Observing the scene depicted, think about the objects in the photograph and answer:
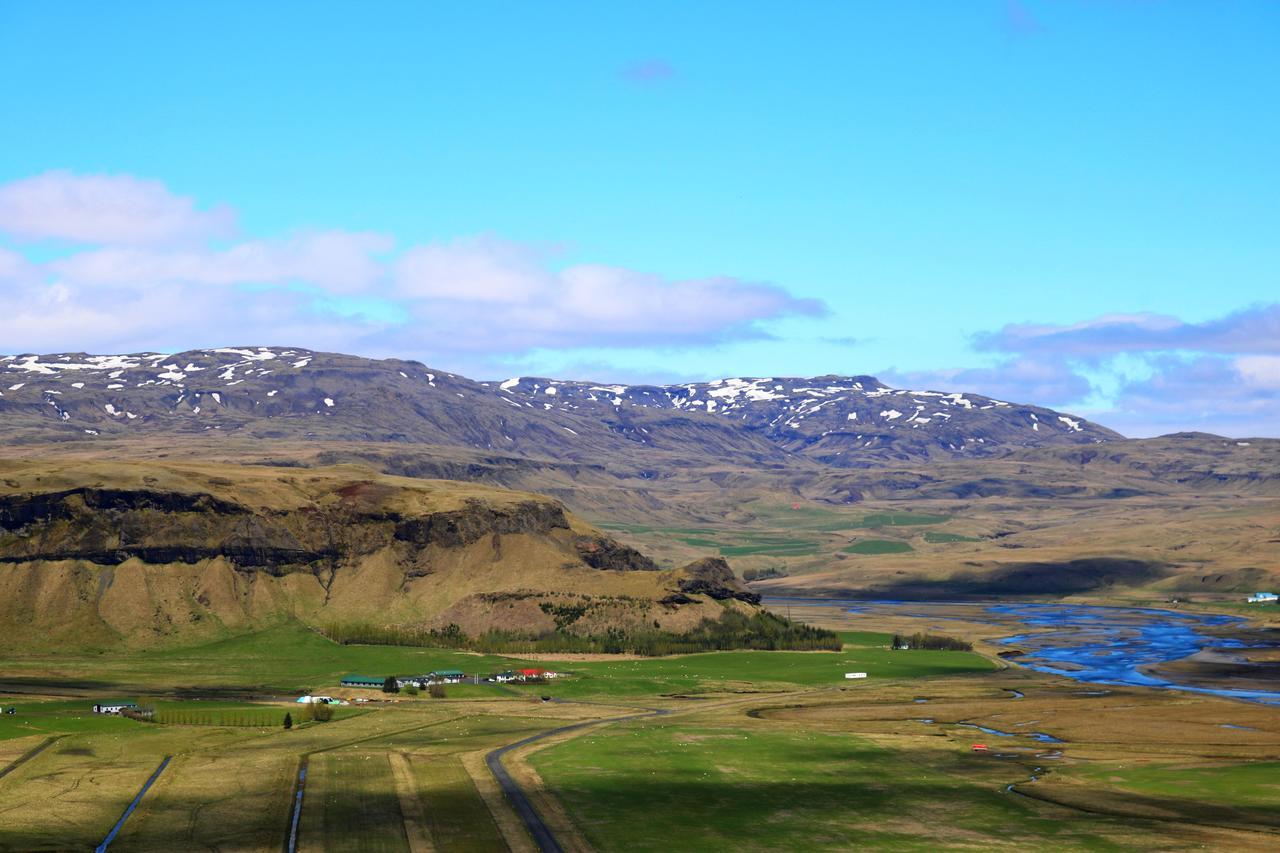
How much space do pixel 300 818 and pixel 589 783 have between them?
26903mm

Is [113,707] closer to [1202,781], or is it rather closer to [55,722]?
[55,722]

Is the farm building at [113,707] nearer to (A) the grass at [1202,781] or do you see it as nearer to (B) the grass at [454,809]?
(B) the grass at [454,809]

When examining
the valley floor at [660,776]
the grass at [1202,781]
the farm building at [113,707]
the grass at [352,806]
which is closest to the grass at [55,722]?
the valley floor at [660,776]

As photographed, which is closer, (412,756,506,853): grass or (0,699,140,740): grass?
(412,756,506,853): grass

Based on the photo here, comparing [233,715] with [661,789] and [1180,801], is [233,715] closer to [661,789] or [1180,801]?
[661,789]

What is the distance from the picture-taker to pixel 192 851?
94062 millimetres

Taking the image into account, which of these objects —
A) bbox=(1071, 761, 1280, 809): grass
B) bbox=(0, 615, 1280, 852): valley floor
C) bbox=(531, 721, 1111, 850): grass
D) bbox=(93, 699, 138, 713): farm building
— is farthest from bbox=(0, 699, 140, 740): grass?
bbox=(1071, 761, 1280, 809): grass

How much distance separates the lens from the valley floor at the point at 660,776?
10156cm

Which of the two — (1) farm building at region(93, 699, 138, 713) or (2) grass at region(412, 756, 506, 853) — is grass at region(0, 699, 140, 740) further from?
(2) grass at region(412, 756, 506, 853)

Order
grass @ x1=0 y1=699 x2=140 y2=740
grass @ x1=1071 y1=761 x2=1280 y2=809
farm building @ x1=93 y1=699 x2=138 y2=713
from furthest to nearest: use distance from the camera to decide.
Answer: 1. farm building @ x1=93 y1=699 x2=138 y2=713
2. grass @ x1=0 y1=699 x2=140 y2=740
3. grass @ x1=1071 y1=761 x2=1280 y2=809

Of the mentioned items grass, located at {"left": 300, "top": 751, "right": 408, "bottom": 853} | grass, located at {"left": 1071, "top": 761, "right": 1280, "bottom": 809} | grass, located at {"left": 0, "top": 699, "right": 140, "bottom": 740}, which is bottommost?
grass, located at {"left": 300, "top": 751, "right": 408, "bottom": 853}

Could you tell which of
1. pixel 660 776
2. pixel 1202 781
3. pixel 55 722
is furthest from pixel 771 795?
pixel 55 722

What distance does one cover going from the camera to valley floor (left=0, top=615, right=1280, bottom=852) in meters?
102

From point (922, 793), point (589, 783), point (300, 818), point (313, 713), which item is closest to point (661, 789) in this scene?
point (589, 783)
